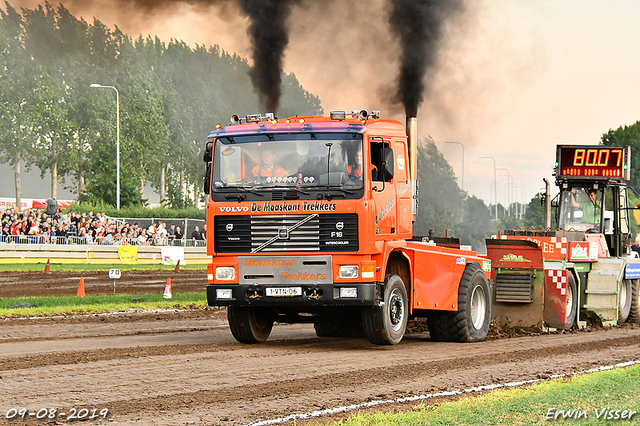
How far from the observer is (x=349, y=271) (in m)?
12.4

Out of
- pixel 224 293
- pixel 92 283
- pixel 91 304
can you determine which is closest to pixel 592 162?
pixel 224 293

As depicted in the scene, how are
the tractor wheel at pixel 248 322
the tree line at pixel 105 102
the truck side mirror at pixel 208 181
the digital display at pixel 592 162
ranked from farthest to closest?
the tree line at pixel 105 102
the digital display at pixel 592 162
the tractor wheel at pixel 248 322
the truck side mirror at pixel 208 181

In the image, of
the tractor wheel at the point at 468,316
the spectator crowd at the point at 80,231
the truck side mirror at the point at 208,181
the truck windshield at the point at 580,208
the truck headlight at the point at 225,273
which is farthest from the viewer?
the spectator crowd at the point at 80,231

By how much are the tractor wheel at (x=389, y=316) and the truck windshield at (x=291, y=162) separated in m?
1.74

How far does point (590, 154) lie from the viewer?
21.5 metres

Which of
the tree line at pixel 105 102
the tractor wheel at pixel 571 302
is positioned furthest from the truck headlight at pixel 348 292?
the tree line at pixel 105 102

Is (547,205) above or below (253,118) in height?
below

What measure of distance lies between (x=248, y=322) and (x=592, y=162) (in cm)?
1143

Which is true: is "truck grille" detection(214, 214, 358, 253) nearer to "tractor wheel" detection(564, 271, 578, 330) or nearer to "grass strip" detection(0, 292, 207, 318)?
"tractor wheel" detection(564, 271, 578, 330)

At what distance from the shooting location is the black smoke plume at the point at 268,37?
885 inches

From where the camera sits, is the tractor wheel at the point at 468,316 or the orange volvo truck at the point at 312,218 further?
the tractor wheel at the point at 468,316

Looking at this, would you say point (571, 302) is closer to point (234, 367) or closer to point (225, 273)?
point (225, 273)

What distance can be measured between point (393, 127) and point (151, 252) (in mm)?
30156

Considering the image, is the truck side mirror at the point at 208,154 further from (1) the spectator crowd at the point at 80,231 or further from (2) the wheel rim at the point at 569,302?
(1) the spectator crowd at the point at 80,231
